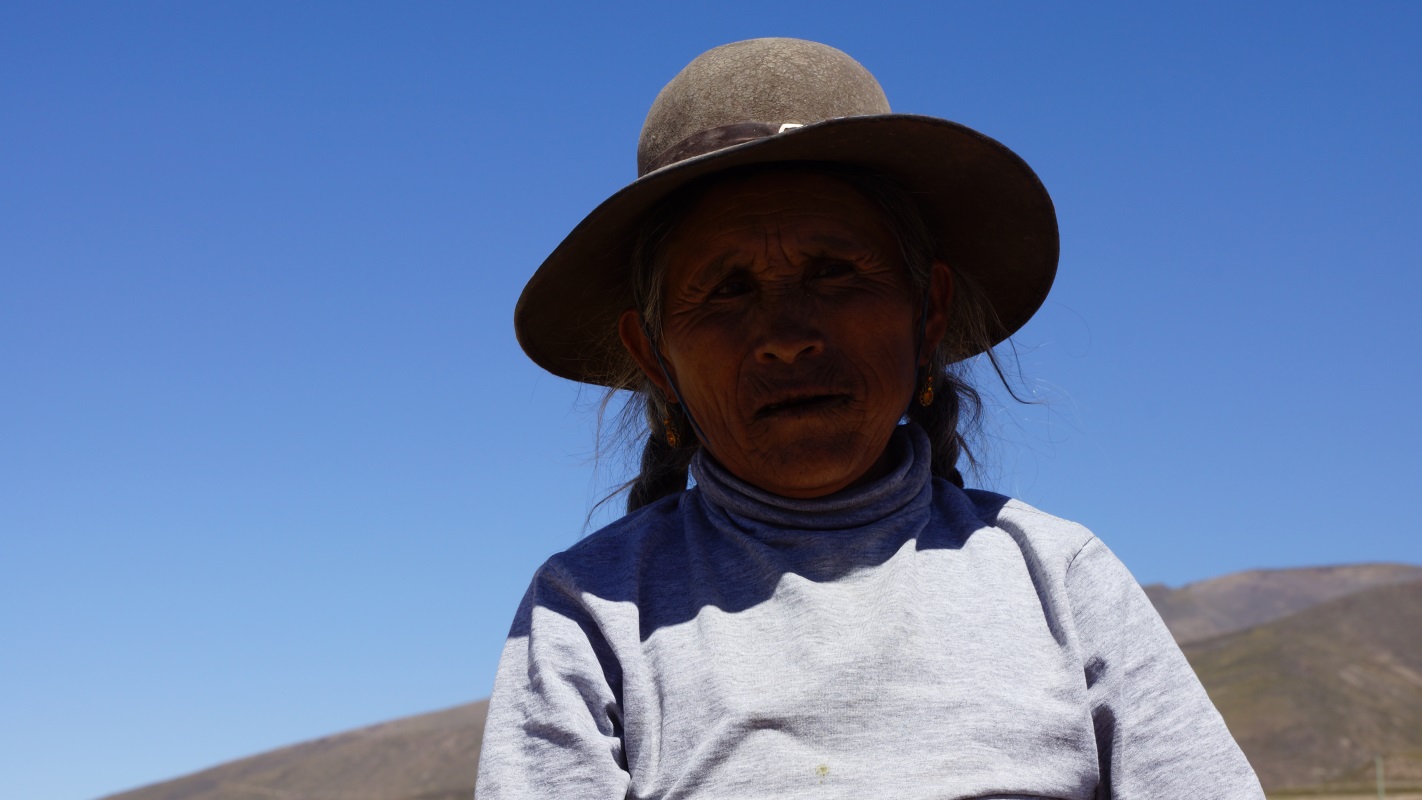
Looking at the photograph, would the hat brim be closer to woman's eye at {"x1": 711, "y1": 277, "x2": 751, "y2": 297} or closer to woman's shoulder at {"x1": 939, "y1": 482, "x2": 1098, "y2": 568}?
woman's eye at {"x1": 711, "y1": 277, "x2": 751, "y2": 297}

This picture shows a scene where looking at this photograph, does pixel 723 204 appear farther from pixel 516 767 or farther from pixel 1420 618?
pixel 1420 618

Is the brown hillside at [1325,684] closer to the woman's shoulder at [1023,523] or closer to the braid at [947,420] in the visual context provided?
the braid at [947,420]

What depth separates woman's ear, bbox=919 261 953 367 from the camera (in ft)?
9.54

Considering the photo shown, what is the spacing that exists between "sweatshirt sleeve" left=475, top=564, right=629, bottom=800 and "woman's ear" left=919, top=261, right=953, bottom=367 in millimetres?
912

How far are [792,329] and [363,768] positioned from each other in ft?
232

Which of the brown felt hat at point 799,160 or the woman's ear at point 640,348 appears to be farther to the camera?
the woman's ear at point 640,348

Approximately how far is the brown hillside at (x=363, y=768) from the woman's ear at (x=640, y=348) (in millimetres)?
58775

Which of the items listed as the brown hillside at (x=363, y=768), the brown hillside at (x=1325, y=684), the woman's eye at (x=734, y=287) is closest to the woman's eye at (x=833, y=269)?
the woman's eye at (x=734, y=287)

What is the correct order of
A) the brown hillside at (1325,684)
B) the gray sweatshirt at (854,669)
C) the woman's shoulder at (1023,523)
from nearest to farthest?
the gray sweatshirt at (854,669), the woman's shoulder at (1023,523), the brown hillside at (1325,684)

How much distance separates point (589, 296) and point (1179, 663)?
1419 mm

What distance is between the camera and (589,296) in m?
3.05

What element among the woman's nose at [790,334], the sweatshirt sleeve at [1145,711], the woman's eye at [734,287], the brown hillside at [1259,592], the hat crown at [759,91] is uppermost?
the hat crown at [759,91]

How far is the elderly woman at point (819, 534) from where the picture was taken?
2.22 m

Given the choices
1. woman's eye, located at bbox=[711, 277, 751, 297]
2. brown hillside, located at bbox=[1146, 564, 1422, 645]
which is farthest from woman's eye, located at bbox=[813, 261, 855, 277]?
brown hillside, located at bbox=[1146, 564, 1422, 645]
